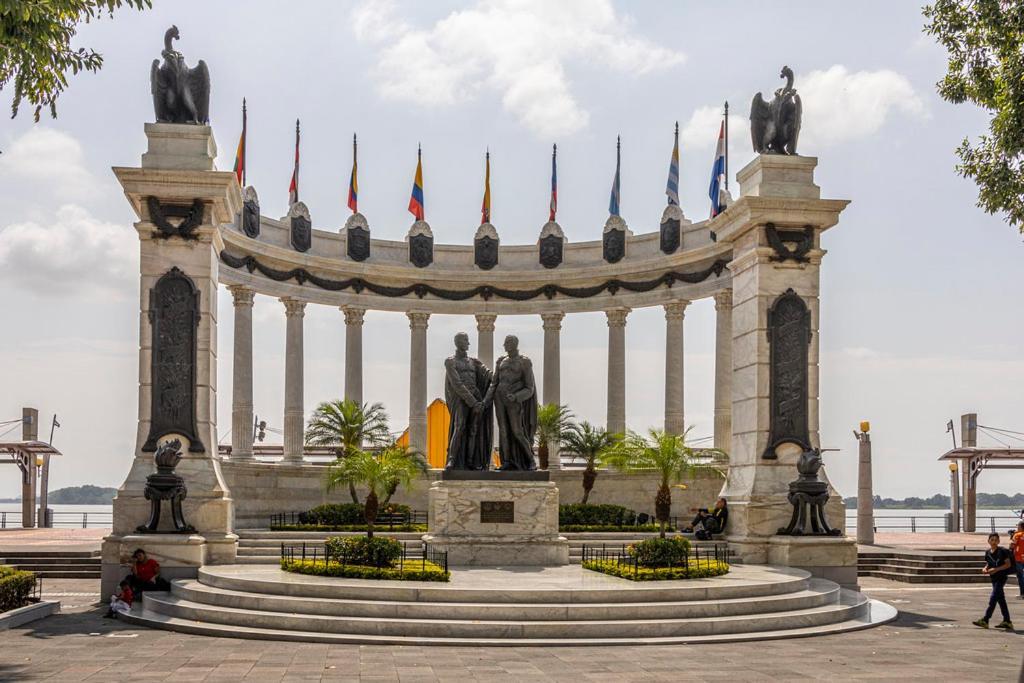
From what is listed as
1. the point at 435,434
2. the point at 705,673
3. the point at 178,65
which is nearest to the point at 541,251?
the point at 435,434

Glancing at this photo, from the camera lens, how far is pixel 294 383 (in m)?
50.9

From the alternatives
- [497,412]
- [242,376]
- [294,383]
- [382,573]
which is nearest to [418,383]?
[294,383]

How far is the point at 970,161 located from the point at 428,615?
44.1ft

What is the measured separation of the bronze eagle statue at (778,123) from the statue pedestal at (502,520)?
12.1 meters

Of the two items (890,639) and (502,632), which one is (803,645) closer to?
(890,639)

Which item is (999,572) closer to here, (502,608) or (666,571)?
(666,571)

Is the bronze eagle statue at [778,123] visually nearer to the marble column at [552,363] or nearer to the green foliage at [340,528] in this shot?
the green foliage at [340,528]

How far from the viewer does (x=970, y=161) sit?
71.9ft

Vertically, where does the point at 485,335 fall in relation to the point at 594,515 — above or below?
above

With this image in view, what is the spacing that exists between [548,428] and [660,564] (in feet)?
77.1

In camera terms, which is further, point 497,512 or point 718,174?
point 718,174

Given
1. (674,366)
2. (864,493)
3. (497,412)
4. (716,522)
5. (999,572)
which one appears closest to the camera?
(999,572)

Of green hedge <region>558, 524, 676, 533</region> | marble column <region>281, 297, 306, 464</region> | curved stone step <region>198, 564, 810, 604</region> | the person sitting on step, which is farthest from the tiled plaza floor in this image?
marble column <region>281, 297, 306, 464</region>

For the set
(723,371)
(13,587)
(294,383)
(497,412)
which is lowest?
(13,587)
